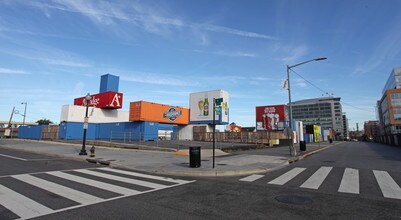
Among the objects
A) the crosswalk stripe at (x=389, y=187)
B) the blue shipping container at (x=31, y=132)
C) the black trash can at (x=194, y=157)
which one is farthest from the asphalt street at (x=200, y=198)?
the blue shipping container at (x=31, y=132)

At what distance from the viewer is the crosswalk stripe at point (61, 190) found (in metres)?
6.19

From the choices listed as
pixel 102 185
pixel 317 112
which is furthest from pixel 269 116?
pixel 317 112

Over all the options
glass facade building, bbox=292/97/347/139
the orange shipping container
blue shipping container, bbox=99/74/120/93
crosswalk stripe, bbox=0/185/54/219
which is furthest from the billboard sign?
glass facade building, bbox=292/97/347/139

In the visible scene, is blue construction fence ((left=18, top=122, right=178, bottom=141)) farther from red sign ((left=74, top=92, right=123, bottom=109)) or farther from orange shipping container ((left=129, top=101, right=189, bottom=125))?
red sign ((left=74, top=92, right=123, bottom=109))

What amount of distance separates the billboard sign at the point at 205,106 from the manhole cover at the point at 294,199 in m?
45.1

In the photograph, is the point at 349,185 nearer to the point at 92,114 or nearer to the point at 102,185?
the point at 102,185

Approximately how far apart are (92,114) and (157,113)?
1184 centimetres

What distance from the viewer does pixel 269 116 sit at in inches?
2419

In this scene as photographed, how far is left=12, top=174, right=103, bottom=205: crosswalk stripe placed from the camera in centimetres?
619

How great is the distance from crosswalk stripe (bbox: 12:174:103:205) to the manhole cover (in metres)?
4.72

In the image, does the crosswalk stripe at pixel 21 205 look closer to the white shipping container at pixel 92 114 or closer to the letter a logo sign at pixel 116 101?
the white shipping container at pixel 92 114

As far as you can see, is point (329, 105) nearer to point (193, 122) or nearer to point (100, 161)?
point (193, 122)

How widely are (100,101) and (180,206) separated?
167 ft

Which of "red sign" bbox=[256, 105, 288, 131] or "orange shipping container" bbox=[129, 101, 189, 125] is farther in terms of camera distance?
"red sign" bbox=[256, 105, 288, 131]
